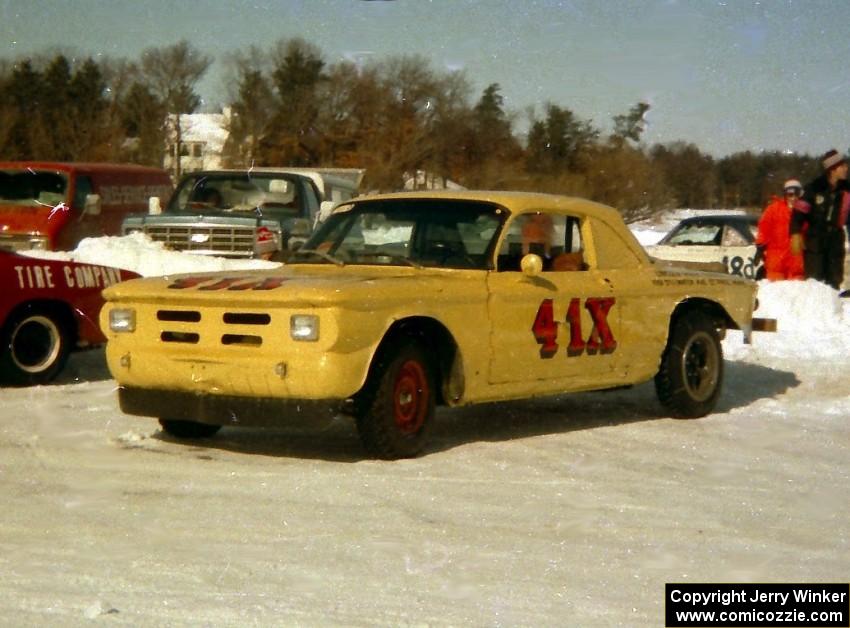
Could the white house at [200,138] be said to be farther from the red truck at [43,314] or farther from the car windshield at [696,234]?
the red truck at [43,314]

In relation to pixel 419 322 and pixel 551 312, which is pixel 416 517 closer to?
pixel 419 322

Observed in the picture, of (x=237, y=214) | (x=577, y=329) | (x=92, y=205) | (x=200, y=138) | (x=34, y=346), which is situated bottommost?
(x=34, y=346)

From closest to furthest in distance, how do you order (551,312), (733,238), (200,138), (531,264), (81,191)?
1. (531,264)
2. (551,312)
3. (733,238)
4. (81,191)
5. (200,138)

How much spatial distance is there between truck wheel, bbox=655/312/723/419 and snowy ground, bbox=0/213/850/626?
18 centimetres

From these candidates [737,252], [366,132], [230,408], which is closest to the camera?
[230,408]

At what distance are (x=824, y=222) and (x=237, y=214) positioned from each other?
6.95 m

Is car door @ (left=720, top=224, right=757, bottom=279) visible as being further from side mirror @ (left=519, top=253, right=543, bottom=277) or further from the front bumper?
the front bumper

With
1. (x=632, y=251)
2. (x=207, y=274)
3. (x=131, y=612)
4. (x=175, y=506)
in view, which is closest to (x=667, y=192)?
(x=632, y=251)

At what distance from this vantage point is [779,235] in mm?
15875

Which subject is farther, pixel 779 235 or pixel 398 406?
pixel 779 235

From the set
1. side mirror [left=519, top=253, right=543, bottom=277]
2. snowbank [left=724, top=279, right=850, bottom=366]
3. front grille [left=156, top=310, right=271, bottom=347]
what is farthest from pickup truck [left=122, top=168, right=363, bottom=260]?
front grille [left=156, top=310, right=271, bottom=347]

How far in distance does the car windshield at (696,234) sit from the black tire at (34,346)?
10.9m

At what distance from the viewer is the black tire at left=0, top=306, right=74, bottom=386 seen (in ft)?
31.9

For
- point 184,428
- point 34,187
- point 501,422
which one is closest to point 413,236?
point 501,422
